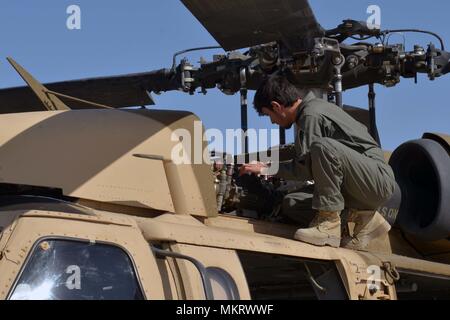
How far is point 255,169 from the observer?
4.61 meters

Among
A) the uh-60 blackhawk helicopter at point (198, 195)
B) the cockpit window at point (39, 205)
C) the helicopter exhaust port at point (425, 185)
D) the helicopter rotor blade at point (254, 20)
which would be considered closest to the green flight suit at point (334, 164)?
the uh-60 blackhawk helicopter at point (198, 195)

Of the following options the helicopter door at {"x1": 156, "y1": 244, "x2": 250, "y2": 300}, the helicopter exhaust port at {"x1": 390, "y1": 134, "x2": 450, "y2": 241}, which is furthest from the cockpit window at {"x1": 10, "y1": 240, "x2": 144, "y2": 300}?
the helicopter exhaust port at {"x1": 390, "y1": 134, "x2": 450, "y2": 241}

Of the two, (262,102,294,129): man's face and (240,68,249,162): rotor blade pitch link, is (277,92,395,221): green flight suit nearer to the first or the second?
(262,102,294,129): man's face

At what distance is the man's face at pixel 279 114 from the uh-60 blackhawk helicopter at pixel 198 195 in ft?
1.41

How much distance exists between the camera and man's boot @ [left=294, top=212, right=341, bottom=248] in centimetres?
412

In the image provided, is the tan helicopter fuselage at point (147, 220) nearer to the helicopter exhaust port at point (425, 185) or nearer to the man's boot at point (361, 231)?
the man's boot at point (361, 231)

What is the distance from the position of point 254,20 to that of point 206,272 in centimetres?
186

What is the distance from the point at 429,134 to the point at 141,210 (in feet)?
7.54

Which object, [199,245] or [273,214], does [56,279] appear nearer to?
[199,245]

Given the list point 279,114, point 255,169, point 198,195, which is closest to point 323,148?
point 279,114

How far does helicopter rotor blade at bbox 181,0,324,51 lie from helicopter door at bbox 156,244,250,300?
137 cm

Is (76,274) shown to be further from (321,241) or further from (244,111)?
(244,111)

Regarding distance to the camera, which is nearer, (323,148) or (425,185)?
(323,148)
